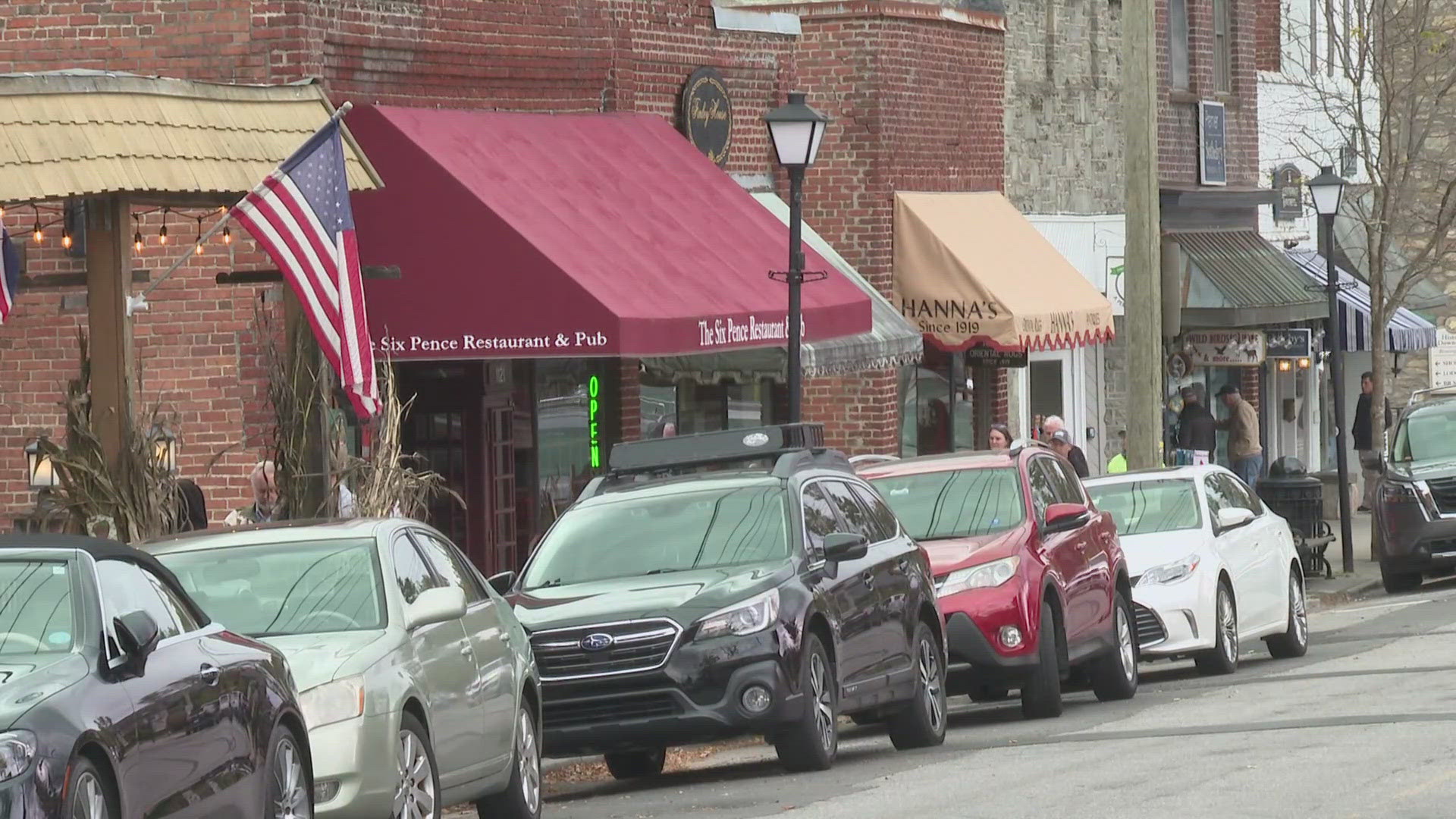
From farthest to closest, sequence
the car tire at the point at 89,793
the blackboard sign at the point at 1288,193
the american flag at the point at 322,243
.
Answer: the blackboard sign at the point at 1288,193
the american flag at the point at 322,243
the car tire at the point at 89,793

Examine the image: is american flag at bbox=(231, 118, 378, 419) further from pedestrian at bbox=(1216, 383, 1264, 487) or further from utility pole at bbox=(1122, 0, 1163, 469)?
pedestrian at bbox=(1216, 383, 1264, 487)

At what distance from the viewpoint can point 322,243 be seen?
14.9 metres

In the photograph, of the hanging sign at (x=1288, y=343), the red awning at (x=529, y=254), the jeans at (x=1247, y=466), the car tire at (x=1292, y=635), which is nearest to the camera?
the red awning at (x=529, y=254)

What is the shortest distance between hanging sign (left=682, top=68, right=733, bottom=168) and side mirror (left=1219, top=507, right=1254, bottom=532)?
6.62 meters

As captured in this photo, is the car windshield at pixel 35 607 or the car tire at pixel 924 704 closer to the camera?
the car windshield at pixel 35 607

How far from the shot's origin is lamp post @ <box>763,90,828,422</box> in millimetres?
18609

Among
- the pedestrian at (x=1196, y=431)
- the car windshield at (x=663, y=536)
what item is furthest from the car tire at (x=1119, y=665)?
the pedestrian at (x=1196, y=431)

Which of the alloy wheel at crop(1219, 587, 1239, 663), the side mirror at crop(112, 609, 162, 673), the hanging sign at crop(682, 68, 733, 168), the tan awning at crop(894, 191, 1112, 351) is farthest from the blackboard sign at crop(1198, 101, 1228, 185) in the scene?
the side mirror at crop(112, 609, 162, 673)

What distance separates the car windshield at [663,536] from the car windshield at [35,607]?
18.1 ft

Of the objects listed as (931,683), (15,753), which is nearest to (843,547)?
(931,683)

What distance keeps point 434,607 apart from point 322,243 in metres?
4.62

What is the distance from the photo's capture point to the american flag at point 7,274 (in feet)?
47.0

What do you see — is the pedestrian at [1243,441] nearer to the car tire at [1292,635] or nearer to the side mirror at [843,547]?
the car tire at [1292,635]

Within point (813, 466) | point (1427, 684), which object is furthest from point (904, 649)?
point (1427, 684)
